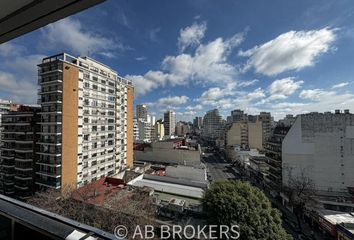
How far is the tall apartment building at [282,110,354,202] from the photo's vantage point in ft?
45.4

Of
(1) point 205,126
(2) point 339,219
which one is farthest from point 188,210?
(1) point 205,126

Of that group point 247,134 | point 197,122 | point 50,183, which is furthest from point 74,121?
point 197,122

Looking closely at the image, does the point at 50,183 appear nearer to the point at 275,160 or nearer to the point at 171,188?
the point at 171,188

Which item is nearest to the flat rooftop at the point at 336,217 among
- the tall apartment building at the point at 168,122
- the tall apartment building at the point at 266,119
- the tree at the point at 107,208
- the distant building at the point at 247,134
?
the tree at the point at 107,208

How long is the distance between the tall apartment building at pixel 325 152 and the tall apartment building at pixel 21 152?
1700 centimetres

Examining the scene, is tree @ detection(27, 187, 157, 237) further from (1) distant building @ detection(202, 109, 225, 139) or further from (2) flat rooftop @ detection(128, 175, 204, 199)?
(1) distant building @ detection(202, 109, 225, 139)

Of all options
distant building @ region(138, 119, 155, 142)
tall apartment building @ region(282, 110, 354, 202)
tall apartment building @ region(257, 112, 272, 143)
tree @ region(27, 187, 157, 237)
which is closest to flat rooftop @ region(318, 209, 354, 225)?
tall apartment building @ region(282, 110, 354, 202)

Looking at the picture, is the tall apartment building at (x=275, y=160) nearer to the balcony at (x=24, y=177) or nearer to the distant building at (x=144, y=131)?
the balcony at (x=24, y=177)

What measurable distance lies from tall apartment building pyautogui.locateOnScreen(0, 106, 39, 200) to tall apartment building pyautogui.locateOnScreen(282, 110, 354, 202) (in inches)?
669

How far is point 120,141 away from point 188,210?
31.8ft

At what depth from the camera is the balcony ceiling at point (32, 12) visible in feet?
2.31

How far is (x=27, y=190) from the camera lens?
505 inches

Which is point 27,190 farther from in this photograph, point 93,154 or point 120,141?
point 120,141

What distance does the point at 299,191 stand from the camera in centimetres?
1330
